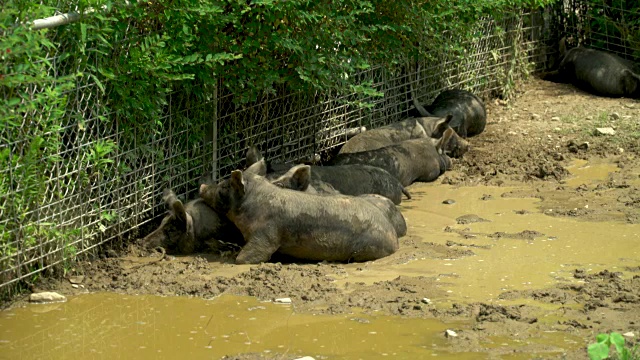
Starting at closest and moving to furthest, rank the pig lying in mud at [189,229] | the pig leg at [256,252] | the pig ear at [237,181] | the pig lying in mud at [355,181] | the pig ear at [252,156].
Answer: the pig leg at [256,252], the pig ear at [237,181], the pig lying in mud at [189,229], the pig ear at [252,156], the pig lying in mud at [355,181]

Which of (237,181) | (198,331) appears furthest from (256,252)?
(198,331)

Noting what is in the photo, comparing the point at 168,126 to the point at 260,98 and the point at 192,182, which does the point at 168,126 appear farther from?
the point at 260,98

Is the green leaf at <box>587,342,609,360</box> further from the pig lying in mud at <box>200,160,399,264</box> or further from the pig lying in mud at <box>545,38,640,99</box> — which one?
the pig lying in mud at <box>545,38,640,99</box>

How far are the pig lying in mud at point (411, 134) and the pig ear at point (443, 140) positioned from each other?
21 cm

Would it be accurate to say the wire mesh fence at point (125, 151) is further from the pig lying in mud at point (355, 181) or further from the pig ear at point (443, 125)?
the pig ear at point (443, 125)

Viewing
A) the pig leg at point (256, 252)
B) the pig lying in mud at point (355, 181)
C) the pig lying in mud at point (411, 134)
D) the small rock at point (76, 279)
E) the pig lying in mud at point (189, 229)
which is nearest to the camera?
the small rock at point (76, 279)

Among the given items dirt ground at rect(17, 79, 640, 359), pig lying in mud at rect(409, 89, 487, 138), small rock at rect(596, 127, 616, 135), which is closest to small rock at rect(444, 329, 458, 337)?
dirt ground at rect(17, 79, 640, 359)

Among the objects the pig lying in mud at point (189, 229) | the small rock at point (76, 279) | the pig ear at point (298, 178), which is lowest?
the small rock at point (76, 279)

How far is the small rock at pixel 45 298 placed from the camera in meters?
7.07

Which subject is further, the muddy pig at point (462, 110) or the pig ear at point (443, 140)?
the muddy pig at point (462, 110)

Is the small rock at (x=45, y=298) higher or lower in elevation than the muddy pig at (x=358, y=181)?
lower

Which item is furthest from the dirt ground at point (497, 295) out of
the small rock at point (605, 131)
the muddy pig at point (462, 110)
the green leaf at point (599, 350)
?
the green leaf at point (599, 350)

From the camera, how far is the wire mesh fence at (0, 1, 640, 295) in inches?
275

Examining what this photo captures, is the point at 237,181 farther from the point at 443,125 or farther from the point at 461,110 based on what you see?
the point at 461,110
